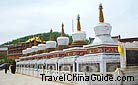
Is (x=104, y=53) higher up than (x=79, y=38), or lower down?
lower down

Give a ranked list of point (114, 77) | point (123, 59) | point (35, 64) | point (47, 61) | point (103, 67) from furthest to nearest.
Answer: point (35, 64), point (47, 61), point (103, 67), point (123, 59), point (114, 77)

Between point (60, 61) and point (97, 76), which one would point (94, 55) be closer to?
point (97, 76)

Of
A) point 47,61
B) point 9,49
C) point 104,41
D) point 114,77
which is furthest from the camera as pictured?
point 9,49

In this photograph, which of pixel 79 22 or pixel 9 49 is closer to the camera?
pixel 79 22

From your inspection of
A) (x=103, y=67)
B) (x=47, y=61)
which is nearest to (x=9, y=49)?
(x=47, y=61)

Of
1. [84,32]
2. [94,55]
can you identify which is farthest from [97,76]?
[84,32]

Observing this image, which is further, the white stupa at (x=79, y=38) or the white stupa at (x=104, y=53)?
the white stupa at (x=79, y=38)

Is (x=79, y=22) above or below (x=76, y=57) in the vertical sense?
above

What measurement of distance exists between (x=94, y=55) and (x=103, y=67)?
1.28 metres

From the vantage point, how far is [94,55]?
59.9 ft

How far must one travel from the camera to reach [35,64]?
3653 centimetres

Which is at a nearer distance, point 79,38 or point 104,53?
point 104,53

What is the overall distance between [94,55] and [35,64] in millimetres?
19566

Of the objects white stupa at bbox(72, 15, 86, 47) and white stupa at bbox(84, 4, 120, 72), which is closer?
white stupa at bbox(84, 4, 120, 72)
